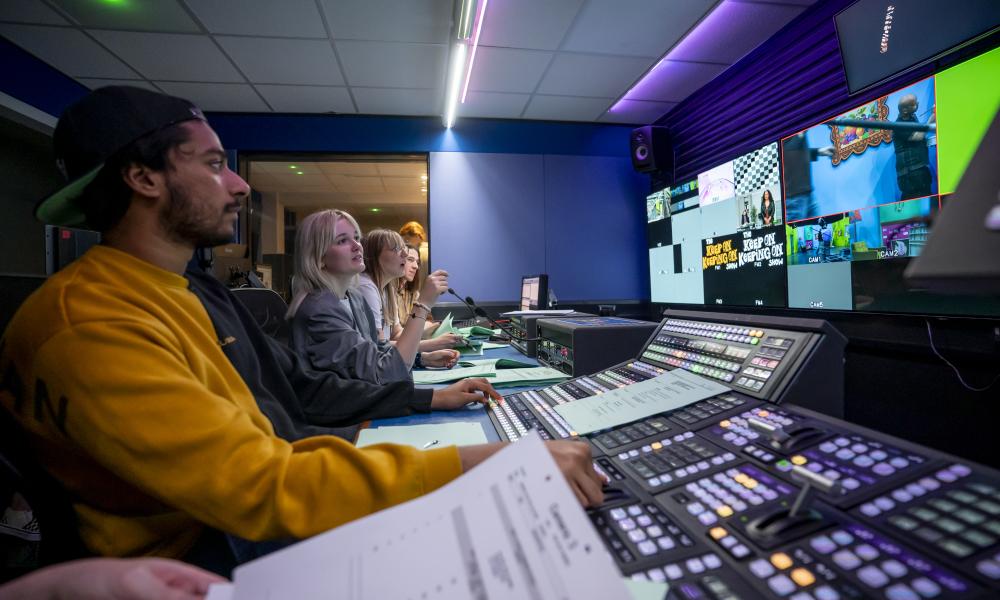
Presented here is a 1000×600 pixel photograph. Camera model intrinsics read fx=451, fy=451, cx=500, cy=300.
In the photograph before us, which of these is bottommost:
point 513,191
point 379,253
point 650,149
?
point 379,253

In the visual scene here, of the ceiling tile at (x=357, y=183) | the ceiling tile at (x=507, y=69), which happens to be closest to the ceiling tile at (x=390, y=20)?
the ceiling tile at (x=507, y=69)

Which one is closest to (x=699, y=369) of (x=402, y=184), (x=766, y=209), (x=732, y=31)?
(x=766, y=209)

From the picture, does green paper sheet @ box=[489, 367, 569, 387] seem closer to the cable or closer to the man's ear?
the man's ear

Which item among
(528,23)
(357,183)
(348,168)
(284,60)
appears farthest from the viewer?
(357,183)

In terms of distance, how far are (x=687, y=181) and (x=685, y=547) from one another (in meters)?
4.07

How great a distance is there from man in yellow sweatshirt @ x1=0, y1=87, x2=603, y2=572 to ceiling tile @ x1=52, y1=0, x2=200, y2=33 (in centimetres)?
265

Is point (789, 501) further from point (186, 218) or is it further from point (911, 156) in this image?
point (911, 156)

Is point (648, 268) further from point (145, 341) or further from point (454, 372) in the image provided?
point (145, 341)

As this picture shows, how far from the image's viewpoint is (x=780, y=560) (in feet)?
1.26

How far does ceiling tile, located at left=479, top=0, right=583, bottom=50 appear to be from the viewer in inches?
108

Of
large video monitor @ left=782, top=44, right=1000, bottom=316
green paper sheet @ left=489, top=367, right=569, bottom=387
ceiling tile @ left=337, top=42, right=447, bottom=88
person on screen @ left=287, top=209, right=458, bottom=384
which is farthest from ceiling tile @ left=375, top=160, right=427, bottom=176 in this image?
green paper sheet @ left=489, top=367, right=569, bottom=387

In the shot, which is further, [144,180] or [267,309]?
[267,309]

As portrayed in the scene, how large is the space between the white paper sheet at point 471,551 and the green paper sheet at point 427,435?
17.8 inches

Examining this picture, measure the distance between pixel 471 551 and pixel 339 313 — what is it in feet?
4.58
